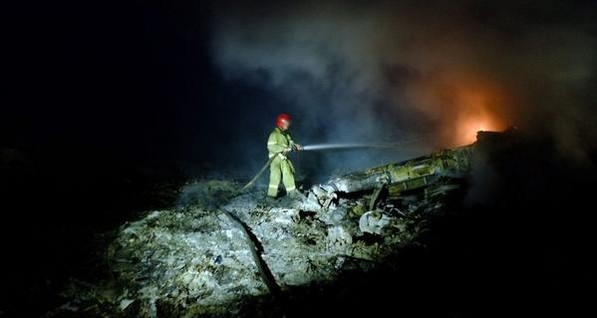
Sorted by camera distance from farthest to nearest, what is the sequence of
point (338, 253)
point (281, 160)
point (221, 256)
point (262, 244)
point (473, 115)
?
point (473, 115), point (281, 160), point (262, 244), point (221, 256), point (338, 253)

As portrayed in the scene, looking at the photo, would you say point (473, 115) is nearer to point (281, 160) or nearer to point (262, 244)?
point (281, 160)

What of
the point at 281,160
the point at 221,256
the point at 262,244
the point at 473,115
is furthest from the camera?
the point at 473,115

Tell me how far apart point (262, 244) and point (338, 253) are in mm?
1129

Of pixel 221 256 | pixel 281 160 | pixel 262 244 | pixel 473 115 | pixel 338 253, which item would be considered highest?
pixel 473 115

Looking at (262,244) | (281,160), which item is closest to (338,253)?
(262,244)

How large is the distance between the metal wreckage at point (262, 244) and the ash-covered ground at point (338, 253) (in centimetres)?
2

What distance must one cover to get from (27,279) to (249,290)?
2612 millimetres

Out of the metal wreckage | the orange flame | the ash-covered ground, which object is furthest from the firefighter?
the orange flame

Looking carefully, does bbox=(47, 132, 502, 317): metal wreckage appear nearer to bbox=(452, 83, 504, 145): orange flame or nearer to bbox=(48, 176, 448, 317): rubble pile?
bbox=(48, 176, 448, 317): rubble pile

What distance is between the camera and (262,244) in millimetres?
5281

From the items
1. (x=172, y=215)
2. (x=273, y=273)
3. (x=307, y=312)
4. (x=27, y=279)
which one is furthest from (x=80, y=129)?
(x=307, y=312)

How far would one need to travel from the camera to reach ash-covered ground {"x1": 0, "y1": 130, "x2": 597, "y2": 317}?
3486 mm

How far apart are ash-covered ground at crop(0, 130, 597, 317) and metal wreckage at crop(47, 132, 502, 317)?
0.02 meters

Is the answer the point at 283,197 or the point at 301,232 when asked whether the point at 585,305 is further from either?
the point at 283,197
